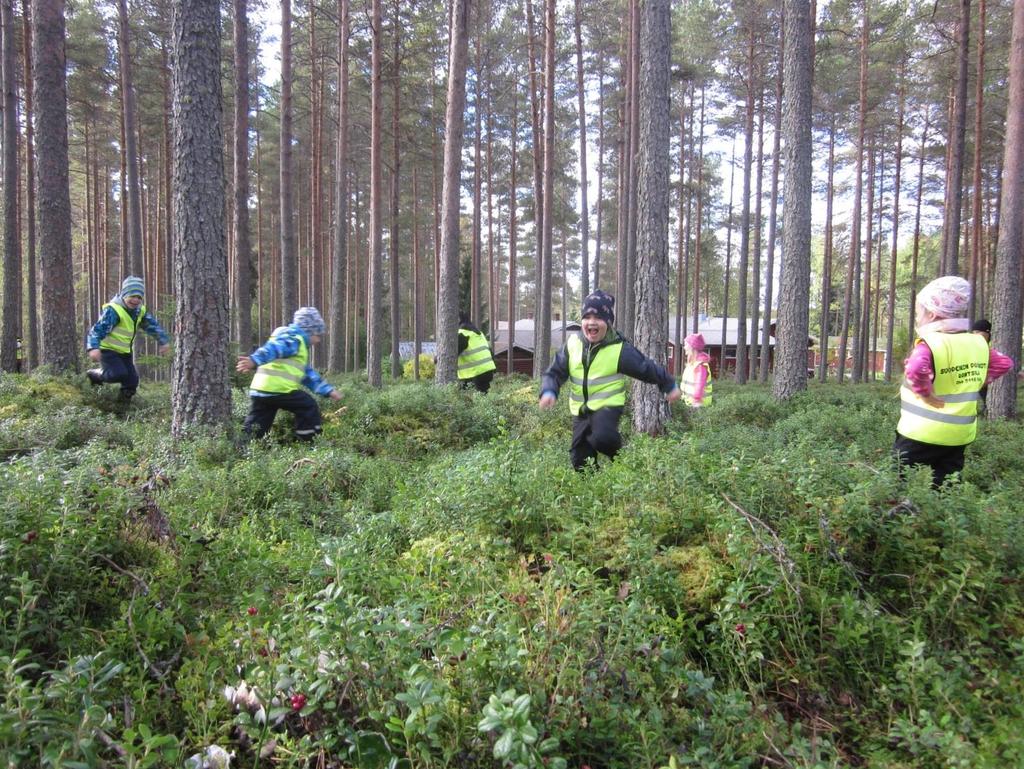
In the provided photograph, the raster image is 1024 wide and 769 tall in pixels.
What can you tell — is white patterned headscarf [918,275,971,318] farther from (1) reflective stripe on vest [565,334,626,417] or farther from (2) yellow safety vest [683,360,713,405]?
(2) yellow safety vest [683,360,713,405]

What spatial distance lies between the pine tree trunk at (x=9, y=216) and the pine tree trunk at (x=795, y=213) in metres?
14.4

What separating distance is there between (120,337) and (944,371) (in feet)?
31.4

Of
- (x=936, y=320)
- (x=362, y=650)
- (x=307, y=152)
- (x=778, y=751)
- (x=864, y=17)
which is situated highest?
(x=864, y=17)

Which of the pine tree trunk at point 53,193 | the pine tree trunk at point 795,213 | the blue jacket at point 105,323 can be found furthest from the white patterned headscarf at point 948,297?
the pine tree trunk at point 53,193

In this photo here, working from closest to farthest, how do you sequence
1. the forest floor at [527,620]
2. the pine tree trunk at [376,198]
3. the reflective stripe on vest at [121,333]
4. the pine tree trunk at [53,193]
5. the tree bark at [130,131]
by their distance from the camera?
the forest floor at [527,620]
the reflective stripe on vest at [121,333]
the pine tree trunk at [53,193]
the pine tree trunk at [376,198]
the tree bark at [130,131]

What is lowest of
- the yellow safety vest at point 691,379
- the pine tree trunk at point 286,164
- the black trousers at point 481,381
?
the black trousers at point 481,381

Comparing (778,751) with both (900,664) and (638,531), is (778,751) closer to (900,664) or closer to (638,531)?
(900,664)

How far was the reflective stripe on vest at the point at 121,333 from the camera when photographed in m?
8.44

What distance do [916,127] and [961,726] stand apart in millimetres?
27848

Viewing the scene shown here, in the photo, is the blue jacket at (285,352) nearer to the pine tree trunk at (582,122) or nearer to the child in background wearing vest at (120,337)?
the child in background wearing vest at (120,337)

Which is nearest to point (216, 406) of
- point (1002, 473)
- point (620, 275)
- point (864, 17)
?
point (1002, 473)

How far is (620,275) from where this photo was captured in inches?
914

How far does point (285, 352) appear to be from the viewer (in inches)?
273

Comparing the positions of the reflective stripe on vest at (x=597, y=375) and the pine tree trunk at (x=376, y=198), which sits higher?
the pine tree trunk at (x=376, y=198)
